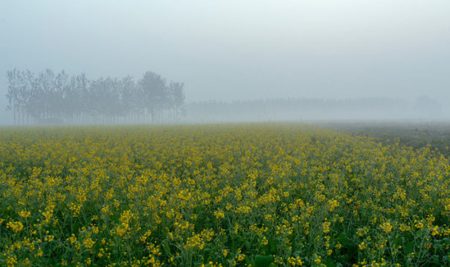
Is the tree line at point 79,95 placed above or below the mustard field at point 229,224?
above

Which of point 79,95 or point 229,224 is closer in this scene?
point 229,224

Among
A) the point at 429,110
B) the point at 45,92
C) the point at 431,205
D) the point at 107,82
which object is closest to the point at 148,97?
the point at 107,82

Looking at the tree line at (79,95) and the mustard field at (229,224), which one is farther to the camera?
the tree line at (79,95)

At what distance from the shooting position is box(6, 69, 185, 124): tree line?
86375 mm

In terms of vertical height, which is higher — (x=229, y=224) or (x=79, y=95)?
(x=79, y=95)

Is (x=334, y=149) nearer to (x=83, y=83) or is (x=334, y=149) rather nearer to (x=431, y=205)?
(x=431, y=205)

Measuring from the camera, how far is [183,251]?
4.27 metres

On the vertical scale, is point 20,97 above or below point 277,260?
above

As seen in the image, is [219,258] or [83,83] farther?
[83,83]

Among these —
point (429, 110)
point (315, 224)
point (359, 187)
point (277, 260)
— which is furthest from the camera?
point (429, 110)

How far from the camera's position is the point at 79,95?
90.1 m

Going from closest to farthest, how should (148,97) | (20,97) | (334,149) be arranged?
(334,149)
(20,97)
(148,97)

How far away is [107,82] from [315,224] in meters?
102

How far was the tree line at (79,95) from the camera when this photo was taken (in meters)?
86.4
